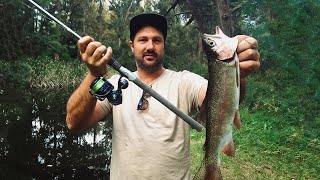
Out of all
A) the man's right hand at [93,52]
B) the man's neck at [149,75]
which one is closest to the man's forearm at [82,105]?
the man's right hand at [93,52]

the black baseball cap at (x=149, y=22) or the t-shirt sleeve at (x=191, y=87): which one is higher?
the black baseball cap at (x=149, y=22)

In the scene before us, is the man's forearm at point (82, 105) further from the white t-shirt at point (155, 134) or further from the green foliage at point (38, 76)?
the green foliage at point (38, 76)

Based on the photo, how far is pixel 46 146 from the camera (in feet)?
33.5

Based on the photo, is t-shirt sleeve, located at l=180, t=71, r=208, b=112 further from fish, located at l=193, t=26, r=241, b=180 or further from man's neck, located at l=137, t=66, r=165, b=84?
fish, located at l=193, t=26, r=241, b=180

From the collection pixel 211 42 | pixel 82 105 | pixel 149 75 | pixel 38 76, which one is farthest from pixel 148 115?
pixel 38 76

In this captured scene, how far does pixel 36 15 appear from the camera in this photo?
30188 millimetres

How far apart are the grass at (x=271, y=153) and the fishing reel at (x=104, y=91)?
4.14m

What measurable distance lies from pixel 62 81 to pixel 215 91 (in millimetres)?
20483

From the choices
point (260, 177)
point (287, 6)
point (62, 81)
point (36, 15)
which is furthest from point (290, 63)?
point (36, 15)

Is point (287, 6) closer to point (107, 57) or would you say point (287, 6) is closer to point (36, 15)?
point (107, 57)

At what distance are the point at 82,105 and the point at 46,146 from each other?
816 centimetres

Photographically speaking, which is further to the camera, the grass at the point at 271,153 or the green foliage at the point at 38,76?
the green foliage at the point at 38,76

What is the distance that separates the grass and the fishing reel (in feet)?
13.6

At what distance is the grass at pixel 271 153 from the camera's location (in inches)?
254
